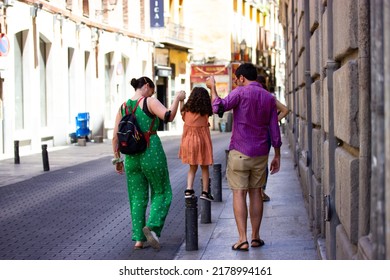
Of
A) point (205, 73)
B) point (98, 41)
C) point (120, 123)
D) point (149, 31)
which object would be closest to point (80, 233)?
point (120, 123)

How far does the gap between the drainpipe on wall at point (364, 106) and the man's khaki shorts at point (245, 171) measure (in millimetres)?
3843

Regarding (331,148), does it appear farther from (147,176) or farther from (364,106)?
(147,176)

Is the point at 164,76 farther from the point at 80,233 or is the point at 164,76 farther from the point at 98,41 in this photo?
the point at 80,233

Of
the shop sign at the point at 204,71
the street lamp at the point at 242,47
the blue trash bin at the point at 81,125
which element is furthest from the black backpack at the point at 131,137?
the street lamp at the point at 242,47

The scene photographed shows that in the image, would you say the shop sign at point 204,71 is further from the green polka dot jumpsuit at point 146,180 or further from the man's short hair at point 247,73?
the man's short hair at point 247,73

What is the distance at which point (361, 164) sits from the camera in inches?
164

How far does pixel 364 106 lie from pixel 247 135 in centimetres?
399

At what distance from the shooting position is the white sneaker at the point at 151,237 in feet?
27.8

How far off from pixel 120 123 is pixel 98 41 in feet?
88.1

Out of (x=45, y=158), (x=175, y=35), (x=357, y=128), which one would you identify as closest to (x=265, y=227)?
(x=357, y=128)

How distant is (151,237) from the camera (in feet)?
27.8

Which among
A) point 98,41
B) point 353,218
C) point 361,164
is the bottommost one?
point 353,218

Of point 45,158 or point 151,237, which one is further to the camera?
point 45,158
